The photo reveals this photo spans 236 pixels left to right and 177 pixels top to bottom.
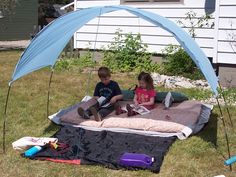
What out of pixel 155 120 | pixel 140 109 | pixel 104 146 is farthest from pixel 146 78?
pixel 104 146

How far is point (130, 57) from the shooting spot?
34.7ft

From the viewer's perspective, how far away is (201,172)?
4758 mm

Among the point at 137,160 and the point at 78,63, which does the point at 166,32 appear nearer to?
the point at 78,63

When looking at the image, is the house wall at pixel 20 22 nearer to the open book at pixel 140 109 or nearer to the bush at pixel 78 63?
the bush at pixel 78 63

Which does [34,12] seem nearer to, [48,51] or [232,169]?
[48,51]

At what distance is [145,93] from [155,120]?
941mm

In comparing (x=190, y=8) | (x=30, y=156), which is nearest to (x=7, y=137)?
(x=30, y=156)

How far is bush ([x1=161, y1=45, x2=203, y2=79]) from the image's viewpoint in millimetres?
9623

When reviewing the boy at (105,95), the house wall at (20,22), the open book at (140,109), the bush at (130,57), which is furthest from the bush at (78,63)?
the house wall at (20,22)

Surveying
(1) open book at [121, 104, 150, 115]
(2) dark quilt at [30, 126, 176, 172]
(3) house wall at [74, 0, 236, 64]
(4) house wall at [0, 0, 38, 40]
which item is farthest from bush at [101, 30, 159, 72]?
(4) house wall at [0, 0, 38, 40]

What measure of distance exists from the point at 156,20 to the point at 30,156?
233 centimetres

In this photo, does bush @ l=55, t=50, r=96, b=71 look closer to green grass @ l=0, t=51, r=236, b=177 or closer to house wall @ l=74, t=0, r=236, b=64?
house wall @ l=74, t=0, r=236, b=64

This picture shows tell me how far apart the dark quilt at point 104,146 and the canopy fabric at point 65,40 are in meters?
0.99

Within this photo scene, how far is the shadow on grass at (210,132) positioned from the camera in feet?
19.1
